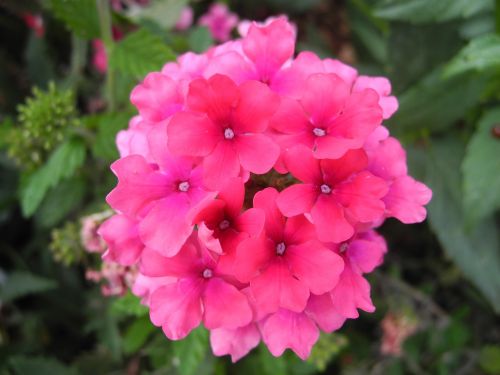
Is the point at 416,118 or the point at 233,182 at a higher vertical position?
the point at 233,182

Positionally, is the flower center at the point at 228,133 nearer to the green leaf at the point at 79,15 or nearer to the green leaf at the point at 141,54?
the green leaf at the point at 141,54

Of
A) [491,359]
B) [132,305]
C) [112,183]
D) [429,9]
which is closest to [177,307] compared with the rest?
[132,305]

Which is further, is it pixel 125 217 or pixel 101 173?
pixel 101 173

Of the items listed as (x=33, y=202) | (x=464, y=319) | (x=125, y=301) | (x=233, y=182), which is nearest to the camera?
(x=233, y=182)

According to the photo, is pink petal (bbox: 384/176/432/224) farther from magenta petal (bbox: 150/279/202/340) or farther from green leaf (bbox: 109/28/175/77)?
green leaf (bbox: 109/28/175/77)

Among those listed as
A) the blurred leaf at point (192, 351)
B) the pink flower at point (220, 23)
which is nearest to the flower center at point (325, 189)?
the blurred leaf at point (192, 351)

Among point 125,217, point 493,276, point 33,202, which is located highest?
point 125,217

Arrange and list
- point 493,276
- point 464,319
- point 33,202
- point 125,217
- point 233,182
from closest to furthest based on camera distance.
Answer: point 233,182, point 125,217, point 33,202, point 493,276, point 464,319

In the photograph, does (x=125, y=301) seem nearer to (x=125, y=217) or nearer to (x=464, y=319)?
(x=125, y=217)

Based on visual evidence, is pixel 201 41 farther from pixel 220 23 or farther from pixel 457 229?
pixel 457 229

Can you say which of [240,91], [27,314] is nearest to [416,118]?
[240,91]
